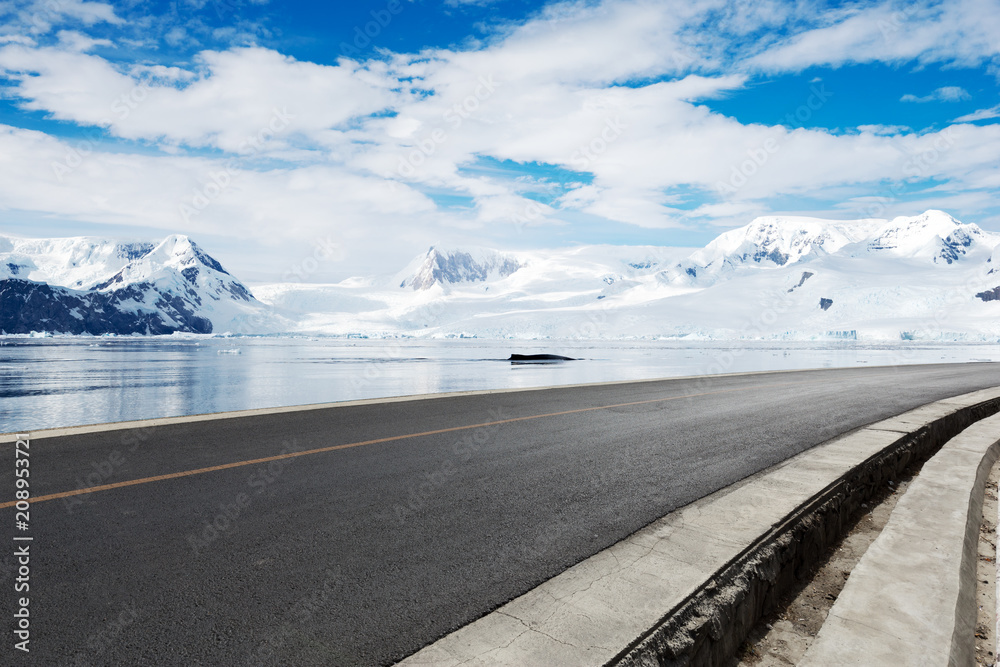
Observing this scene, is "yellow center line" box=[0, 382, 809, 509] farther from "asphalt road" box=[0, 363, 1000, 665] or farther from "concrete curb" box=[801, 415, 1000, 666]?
"concrete curb" box=[801, 415, 1000, 666]

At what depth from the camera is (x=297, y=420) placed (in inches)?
367

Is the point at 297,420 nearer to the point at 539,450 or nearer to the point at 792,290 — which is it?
the point at 539,450

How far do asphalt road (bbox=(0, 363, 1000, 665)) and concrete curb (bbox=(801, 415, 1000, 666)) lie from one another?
4.97ft

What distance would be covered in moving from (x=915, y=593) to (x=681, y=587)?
145cm

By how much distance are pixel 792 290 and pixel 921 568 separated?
706 feet

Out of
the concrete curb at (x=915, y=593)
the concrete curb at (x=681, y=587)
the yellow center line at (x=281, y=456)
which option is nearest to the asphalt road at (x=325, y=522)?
the yellow center line at (x=281, y=456)

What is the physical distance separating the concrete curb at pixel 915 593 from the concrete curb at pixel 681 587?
44 centimetres

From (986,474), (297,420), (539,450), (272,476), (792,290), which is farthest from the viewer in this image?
(792,290)

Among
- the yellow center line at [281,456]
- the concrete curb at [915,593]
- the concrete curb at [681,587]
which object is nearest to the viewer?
the concrete curb at [681,587]

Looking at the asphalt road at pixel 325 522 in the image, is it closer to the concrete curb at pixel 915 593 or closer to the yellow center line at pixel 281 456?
the yellow center line at pixel 281 456

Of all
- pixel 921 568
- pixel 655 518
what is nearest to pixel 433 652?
pixel 655 518

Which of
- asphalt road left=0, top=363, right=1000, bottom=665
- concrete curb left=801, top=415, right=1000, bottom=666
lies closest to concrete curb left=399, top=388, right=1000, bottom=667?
asphalt road left=0, top=363, right=1000, bottom=665

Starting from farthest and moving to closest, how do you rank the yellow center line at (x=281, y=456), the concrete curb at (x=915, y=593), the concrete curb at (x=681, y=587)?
the yellow center line at (x=281, y=456)
the concrete curb at (x=915, y=593)
the concrete curb at (x=681, y=587)

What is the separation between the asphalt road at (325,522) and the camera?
2.96 metres
